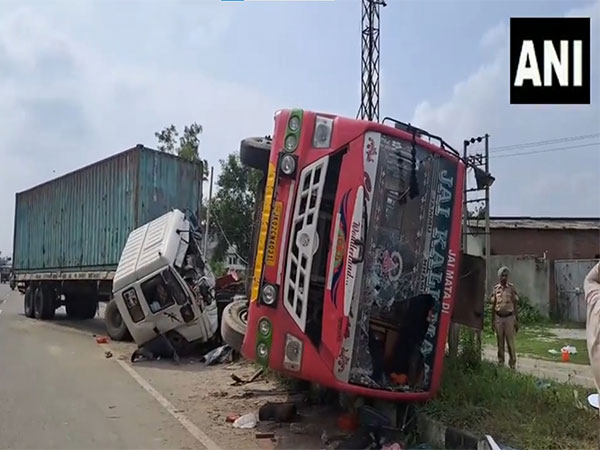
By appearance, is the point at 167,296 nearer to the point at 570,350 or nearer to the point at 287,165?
the point at 287,165

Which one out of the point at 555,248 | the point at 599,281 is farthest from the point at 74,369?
the point at 555,248

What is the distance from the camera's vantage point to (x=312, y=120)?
191 inches

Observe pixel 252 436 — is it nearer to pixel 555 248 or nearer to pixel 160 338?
pixel 160 338

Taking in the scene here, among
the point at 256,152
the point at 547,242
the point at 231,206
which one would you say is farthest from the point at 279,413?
the point at 231,206

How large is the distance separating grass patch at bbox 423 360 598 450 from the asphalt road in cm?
224

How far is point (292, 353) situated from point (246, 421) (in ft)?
5.05

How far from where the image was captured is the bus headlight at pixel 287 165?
15.9ft

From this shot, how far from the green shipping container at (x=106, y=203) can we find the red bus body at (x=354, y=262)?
911cm

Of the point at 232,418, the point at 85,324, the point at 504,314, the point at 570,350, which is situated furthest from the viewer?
the point at 85,324

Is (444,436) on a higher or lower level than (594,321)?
lower

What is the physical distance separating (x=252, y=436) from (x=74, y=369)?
479 centimetres

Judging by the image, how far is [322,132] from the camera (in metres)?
4.83

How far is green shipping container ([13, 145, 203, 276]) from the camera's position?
1368cm

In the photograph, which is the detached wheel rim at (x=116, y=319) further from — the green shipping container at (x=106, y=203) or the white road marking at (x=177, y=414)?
the white road marking at (x=177, y=414)
